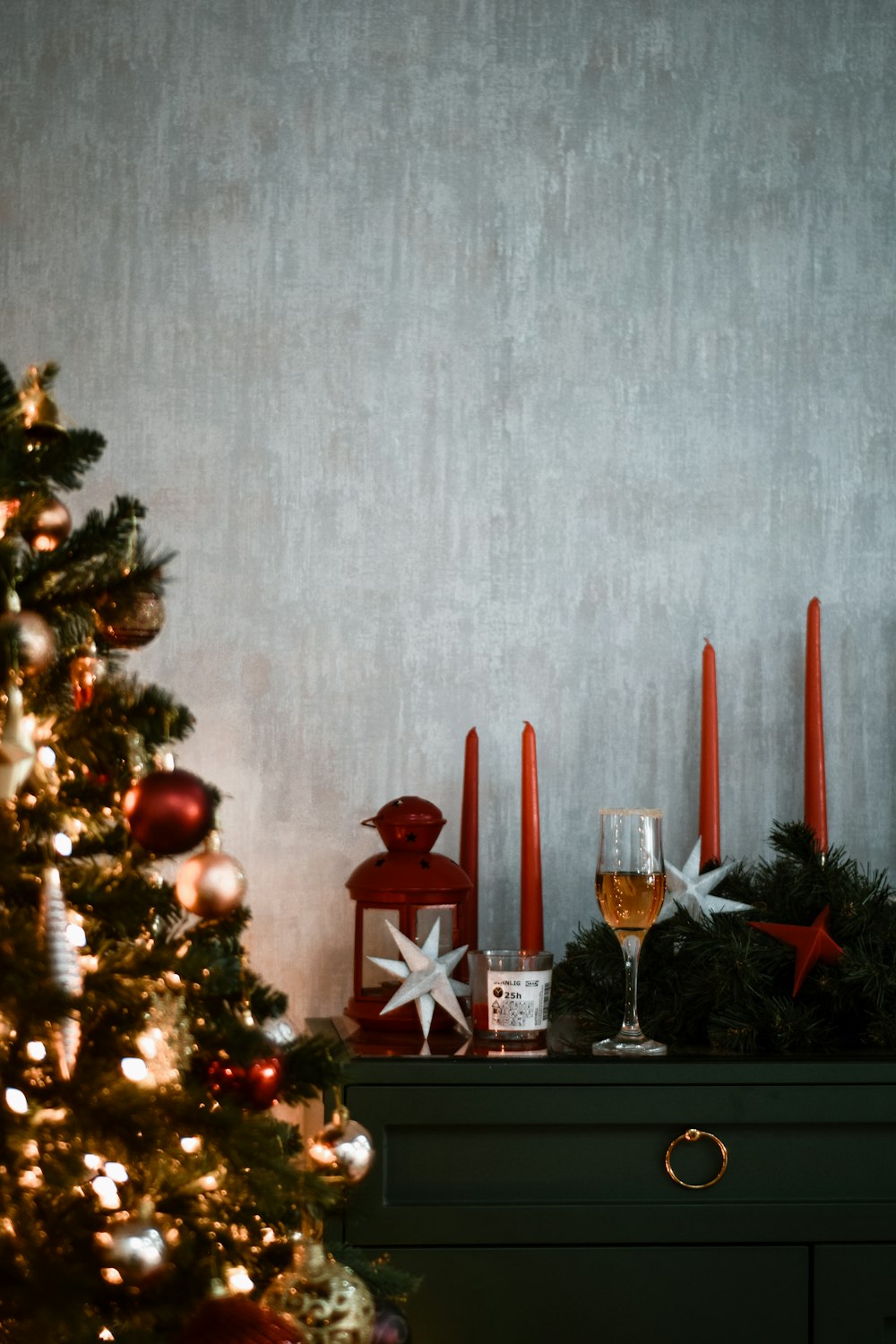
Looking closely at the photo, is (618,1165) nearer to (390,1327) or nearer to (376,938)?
(390,1327)

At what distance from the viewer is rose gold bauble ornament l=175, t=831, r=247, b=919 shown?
0.79 meters

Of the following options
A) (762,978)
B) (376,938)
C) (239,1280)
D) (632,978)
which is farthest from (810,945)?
(239,1280)

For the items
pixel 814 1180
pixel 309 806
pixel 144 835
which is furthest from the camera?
pixel 309 806

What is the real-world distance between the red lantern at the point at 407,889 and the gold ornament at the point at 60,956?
523mm

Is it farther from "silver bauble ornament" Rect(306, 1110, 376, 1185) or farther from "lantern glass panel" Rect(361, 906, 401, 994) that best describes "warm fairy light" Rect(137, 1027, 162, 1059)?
"lantern glass panel" Rect(361, 906, 401, 994)

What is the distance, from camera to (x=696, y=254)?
1.56m

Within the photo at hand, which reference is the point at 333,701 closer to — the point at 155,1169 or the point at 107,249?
the point at 107,249

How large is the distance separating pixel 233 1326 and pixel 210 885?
27 cm

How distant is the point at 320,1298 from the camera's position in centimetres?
88

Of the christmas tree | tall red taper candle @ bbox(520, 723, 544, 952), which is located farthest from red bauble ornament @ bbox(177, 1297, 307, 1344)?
tall red taper candle @ bbox(520, 723, 544, 952)

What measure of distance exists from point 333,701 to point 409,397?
0.38 metres

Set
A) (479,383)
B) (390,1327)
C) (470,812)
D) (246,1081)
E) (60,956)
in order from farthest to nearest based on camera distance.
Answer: (479,383) < (470,812) < (390,1327) < (246,1081) < (60,956)

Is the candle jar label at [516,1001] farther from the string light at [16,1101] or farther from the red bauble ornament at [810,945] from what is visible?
the string light at [16,1101]

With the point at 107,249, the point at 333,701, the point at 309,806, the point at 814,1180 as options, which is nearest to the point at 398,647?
the point at 333,701
